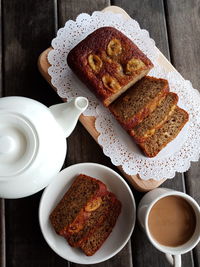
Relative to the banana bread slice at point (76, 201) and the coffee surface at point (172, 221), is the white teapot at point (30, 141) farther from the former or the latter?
the coffee surface at point (172, 221)

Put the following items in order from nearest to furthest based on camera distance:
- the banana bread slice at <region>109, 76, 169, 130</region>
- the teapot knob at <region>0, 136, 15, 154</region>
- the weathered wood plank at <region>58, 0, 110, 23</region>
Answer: the teapot knob at <region>0, 136, 15, 154</region> < the banana bread slice at <region>109, 76, 169, 130</region> < the weathered wood plank at <region>58, 0, 110, 23</region>

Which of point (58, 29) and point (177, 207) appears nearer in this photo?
point (177, 207)

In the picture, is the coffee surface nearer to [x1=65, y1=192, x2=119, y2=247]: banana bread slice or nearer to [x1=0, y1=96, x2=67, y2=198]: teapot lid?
[x1=65, y1=192, x2=119, y2=247]: banana bread slice

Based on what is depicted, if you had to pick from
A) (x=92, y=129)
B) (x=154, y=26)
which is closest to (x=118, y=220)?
(x=92, y=129)

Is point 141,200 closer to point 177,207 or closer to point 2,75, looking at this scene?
point 177,207

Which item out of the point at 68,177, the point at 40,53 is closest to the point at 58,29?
the point at 40,53

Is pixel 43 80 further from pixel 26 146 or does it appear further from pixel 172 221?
pixel 172 221

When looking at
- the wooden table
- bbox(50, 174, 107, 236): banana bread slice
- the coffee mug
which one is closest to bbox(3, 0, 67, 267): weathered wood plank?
the wooden table

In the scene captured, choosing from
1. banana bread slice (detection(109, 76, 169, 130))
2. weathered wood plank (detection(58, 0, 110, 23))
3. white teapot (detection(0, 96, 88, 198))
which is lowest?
banana bread slice (detection(109, 76, 169, 130))
